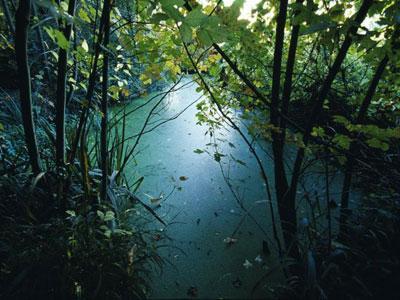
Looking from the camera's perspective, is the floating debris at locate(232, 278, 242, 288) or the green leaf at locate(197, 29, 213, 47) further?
the floating debris at locate(232, 278, 242, 288)

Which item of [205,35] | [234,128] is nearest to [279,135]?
[234,128]

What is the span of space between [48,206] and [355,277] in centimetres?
158

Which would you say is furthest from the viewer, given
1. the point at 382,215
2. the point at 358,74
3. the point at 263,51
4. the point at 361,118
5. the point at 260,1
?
the point at 358,74

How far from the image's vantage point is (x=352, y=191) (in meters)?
2.11

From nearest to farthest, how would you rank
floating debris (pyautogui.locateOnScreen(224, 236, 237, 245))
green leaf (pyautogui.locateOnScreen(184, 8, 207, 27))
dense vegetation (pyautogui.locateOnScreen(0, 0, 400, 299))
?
1. green leaf (pyautogui.locateOnScreen(184, 8, 207, 27))
2. dense vegetation (pyautogui.locateOnScreen(0, 0, 400, 299))
3. floating debris (pyautogui.locateOnScreen(224, 236, 237, 245))

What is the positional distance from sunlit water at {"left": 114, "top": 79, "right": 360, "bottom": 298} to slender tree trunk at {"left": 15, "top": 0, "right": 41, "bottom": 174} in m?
0.69

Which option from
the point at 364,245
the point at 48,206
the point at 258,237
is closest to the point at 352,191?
the point at 364,245

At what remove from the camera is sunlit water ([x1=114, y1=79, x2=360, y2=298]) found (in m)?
1.40

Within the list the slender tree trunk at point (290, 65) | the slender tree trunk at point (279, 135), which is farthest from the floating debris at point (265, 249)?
the slender tree trunk at point (290, 65)

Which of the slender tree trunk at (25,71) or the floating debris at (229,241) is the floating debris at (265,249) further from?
the slender tree trunk at (25,71)

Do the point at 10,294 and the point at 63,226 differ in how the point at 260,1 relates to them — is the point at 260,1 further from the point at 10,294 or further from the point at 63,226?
the point at 10,294

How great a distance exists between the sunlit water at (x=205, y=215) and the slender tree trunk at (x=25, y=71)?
2.25ft

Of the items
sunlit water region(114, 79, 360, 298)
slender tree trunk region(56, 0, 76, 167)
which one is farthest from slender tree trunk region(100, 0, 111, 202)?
sunlit water region(114, 79, 360, 298)

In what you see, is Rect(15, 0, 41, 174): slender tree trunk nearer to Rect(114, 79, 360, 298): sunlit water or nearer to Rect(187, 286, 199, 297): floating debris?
Rect(114, 79, 360, 298): sunlit water
